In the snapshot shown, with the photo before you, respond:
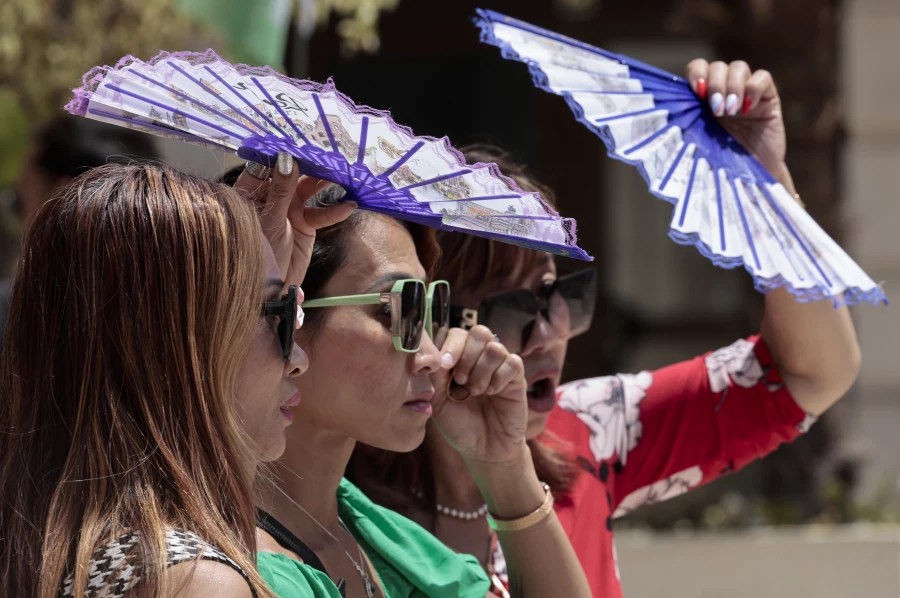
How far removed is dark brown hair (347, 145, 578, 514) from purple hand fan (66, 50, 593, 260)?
2.00 ft

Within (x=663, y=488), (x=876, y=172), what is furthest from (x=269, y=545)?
(x=876, y=172)

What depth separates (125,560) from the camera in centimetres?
147

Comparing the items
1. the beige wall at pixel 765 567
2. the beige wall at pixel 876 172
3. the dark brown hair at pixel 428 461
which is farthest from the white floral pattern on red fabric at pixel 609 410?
the beige wall at pixel 876 172

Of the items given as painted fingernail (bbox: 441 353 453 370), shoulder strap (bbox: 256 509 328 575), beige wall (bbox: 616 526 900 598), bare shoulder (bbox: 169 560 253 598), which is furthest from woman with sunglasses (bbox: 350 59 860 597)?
beige wall (bbox: 616 526 900 598)

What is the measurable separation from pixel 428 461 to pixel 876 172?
16.7 ft

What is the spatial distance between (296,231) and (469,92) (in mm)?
6159

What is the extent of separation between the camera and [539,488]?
2322 mm

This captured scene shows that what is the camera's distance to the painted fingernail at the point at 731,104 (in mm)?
2666

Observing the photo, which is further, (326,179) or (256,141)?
(326,179)

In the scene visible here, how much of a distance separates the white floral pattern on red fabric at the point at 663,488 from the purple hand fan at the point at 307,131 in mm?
1015

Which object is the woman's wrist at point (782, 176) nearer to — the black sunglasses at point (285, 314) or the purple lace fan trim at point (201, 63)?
the purple lace fan trim at point (201, 63)

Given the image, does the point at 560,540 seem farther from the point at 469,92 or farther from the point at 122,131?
the point at 469,92

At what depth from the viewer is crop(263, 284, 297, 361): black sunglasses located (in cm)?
179

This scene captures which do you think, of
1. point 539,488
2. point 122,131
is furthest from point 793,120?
point 539,488
